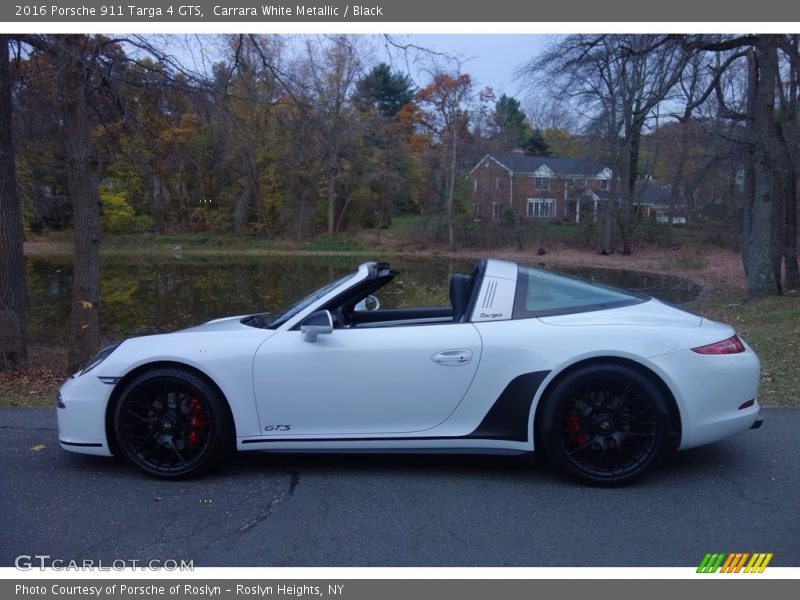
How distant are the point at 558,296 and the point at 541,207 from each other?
173ft

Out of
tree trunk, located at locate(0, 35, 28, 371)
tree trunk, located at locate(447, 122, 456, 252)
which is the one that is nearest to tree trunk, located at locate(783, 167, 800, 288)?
tree trunk, located at locate(0, 35, 28, 371)

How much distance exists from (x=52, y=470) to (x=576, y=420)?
329 centimetres

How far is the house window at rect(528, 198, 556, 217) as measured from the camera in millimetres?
53906

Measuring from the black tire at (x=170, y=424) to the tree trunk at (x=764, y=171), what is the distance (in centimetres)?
1448

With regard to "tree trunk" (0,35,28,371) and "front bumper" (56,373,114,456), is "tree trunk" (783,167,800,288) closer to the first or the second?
"tree trunk" (0,35,28,371)

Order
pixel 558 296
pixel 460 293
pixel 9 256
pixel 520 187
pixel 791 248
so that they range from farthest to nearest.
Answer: pixel 520 187 < pixel 791 248 < pixel 9 256 < pixel 460 293 < pixel 558 296

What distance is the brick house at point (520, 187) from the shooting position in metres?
51.9

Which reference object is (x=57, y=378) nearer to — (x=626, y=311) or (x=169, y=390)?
(x=169, y=390)

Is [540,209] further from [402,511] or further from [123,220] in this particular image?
[402,511]

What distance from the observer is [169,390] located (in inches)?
172

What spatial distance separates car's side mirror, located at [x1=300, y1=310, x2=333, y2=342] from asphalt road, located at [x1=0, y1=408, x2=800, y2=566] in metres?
0.87

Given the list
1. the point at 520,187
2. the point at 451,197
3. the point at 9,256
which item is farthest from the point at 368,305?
the point at 520,187

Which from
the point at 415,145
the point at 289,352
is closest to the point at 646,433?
the point at 289,352

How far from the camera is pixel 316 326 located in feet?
13.9
